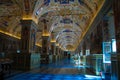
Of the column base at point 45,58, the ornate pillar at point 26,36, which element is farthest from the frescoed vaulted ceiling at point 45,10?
the column base at point 45,58

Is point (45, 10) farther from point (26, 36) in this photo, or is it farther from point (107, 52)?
point (107, 52)

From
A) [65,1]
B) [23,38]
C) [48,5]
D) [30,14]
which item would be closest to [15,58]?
[23,38]

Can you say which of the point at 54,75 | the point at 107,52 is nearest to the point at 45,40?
the point at 54,75

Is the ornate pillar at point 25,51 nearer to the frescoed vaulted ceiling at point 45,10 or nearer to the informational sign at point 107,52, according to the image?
the frescoed vaulted ceiling at point 45,10

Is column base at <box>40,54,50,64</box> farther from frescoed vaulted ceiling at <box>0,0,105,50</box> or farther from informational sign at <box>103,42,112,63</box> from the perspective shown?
informational sign at <box>103,42,112,63</box>

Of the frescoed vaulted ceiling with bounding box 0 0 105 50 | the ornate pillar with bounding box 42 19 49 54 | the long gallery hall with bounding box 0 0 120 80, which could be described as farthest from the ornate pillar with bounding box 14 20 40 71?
the ornate pillar with bounding box 42 19 49 54

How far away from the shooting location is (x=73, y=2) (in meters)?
18.5

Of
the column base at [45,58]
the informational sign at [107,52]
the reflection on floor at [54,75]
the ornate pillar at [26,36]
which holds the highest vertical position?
the ornate pillar at [26,36]

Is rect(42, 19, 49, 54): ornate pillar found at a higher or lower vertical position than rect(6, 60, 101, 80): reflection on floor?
higher

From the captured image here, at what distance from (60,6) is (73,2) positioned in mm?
1958

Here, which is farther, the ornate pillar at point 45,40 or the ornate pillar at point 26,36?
the ornate pillar at point 45,40

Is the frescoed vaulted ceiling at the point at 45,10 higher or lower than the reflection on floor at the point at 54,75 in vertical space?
higher

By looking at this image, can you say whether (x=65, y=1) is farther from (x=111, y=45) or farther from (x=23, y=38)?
(x=111, y=45)

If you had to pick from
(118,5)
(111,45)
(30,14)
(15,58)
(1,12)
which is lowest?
(15,58)
